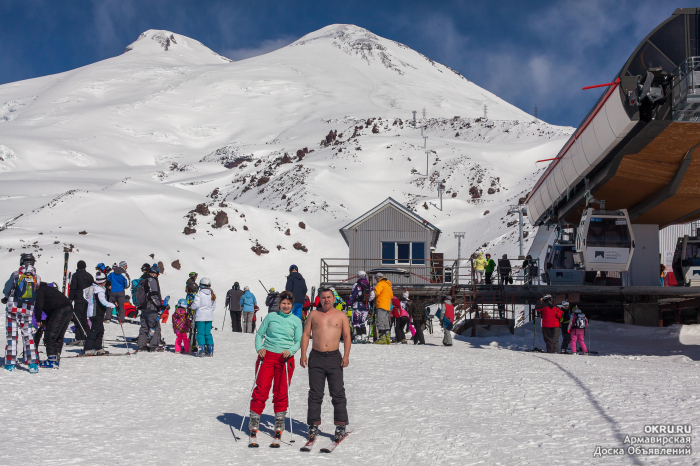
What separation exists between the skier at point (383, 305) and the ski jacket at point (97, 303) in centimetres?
643

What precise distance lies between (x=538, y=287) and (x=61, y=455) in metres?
19.2

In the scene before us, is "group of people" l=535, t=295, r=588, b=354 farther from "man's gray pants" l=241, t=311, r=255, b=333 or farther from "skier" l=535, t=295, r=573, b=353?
"man's gray pants" l=241, t=311, r=255, b=333

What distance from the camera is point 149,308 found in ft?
42.2

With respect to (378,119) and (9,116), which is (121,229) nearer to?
(378,119)

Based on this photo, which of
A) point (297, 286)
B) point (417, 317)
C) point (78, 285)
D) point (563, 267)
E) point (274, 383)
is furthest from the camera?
point (563, 267)

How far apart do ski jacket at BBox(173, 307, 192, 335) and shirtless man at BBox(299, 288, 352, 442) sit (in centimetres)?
705

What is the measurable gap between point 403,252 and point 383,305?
17138 mm

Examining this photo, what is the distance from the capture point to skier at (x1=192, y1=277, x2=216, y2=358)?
12711mm

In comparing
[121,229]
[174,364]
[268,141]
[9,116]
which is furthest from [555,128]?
[9,116]

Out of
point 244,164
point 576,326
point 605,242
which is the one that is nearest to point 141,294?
point 576,326

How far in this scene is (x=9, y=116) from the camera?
17225 cm

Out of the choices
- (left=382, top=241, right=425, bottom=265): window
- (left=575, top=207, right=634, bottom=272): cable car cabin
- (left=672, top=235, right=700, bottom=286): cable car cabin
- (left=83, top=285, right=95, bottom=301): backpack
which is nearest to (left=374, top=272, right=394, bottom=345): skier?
(left=83, top=285, right=95, bottom=301): backpack

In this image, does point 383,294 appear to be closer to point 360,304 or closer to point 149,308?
point 360,304

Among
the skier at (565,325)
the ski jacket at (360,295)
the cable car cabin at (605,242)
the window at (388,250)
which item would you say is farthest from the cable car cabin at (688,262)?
the window at (388,250)
